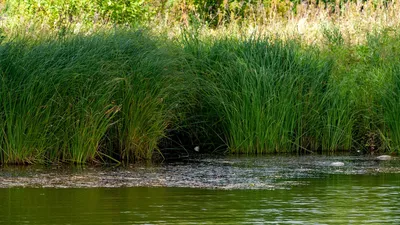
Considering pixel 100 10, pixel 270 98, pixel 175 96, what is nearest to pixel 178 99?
pixel 175 96

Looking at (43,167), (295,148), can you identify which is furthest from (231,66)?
(43,167)

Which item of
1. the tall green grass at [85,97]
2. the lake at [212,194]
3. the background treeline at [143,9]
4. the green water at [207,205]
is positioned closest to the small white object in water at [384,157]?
the lake at [212,194]

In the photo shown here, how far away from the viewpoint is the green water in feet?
21.9

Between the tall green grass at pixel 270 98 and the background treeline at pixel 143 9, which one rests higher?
the background treeline at pixel 143 9

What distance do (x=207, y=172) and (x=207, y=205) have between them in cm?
250

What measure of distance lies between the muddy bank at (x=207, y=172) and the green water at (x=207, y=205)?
0.39m

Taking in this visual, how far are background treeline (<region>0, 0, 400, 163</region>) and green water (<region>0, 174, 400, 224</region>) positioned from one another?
220 centimetres

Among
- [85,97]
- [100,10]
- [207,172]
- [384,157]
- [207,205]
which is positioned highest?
[100,10]

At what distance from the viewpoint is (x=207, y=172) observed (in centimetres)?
988

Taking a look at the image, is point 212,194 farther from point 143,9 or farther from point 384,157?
point 143,9

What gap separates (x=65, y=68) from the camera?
10242 millimetres

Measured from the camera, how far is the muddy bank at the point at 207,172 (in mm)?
8812

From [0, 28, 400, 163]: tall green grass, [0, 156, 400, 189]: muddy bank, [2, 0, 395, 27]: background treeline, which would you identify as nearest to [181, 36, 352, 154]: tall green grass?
[0, 28, 400, 163]: tall green grass

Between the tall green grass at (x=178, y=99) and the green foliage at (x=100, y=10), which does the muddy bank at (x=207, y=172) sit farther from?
the green foliage at (x=100, y=10)
